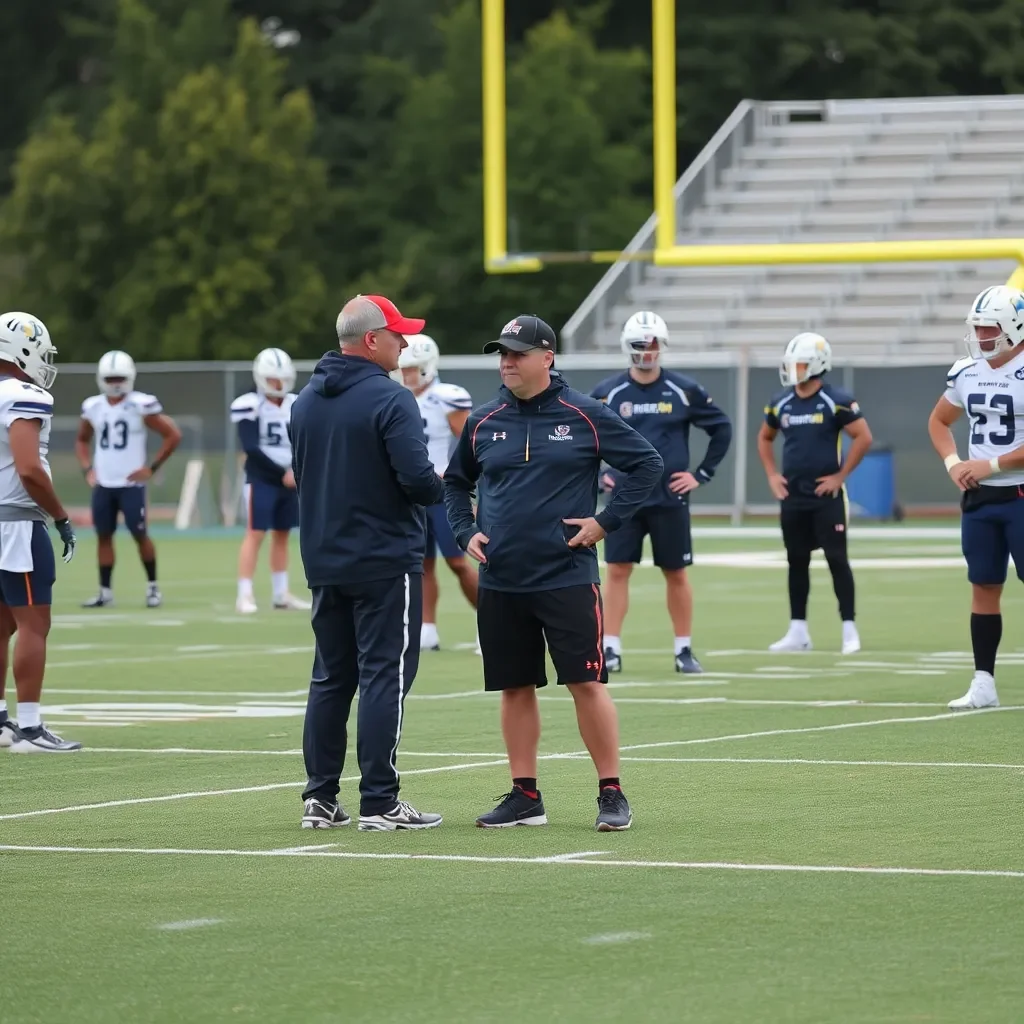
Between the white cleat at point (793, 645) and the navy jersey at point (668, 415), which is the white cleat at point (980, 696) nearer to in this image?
the navy jersey at point (668, 415)

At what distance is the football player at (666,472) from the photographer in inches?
590

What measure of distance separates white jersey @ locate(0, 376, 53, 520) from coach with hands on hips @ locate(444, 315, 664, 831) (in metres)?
2.91

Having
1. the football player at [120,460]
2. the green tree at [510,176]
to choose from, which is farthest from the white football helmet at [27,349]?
the green tree at [510,176]

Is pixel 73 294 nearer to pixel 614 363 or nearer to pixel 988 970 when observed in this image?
pixel 614 363

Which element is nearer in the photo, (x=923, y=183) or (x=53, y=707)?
(x=53, y=707)

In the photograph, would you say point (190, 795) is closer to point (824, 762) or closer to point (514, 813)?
point (514, 813)

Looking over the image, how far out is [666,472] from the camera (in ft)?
49.2

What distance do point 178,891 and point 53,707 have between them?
6.07 metres

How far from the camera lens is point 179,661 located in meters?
16.2

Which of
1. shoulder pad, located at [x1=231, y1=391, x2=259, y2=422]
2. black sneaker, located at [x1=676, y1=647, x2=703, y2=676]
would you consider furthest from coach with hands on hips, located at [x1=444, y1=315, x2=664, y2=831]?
shoulder pad, located at [x1=231, y1=391, x2=259, y2=422]

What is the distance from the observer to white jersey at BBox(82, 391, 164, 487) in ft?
71.3

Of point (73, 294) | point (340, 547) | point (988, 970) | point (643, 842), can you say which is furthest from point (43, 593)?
point (73, 294)

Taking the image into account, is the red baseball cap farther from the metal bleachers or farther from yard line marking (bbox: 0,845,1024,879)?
the metal bleachers

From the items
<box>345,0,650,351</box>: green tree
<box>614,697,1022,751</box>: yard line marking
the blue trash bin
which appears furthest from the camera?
<box>345,0,650,351</box>: green tree
